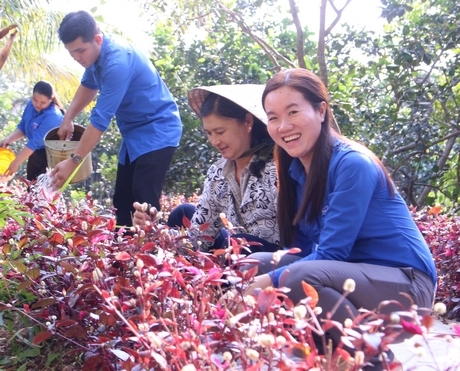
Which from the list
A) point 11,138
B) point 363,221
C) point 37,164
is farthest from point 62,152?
point 11,138

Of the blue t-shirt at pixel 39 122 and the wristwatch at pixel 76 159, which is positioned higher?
the wristwatch at pixel 76 159

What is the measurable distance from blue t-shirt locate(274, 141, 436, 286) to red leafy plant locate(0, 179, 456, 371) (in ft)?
1.07

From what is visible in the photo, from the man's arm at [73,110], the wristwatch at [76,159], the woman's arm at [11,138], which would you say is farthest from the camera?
the woman's arm at [11,138]

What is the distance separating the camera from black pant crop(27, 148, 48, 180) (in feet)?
22.2

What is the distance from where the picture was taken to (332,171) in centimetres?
243

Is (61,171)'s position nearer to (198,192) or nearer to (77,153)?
(77,153)

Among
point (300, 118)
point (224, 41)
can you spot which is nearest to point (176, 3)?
point (224, 41)

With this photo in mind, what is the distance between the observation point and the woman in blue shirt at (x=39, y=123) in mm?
6762

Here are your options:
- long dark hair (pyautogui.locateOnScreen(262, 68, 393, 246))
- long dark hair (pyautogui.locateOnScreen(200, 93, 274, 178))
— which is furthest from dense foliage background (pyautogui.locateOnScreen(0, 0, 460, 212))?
long dark hair (pyautogui.locateOnScreen(262, 68, 393, 246))

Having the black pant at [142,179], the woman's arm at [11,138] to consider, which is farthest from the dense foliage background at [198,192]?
the woman's arm at [11,138]

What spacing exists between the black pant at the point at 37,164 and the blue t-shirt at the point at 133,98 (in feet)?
7.49

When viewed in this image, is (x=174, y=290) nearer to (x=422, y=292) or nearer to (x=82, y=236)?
(x=82, y=236)

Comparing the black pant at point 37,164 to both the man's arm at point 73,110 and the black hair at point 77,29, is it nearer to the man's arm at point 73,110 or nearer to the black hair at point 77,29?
the man's arm at point 73,110

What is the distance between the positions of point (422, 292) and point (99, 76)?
2782mm
